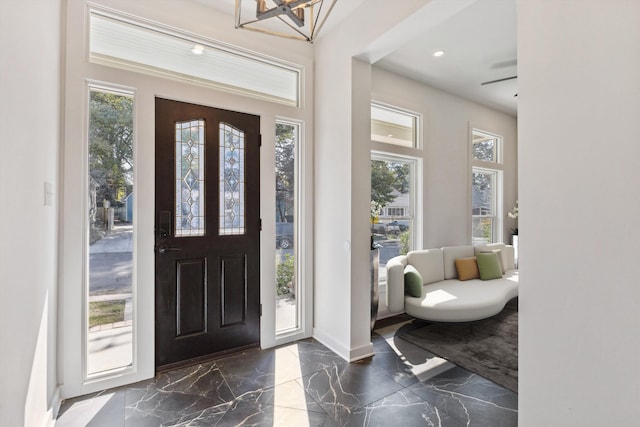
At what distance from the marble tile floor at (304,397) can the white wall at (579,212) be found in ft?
2.59

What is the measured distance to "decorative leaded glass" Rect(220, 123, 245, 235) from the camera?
2746 mm

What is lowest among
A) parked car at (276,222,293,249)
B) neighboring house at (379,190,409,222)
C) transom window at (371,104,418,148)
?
parked car at (276,222,293,249)

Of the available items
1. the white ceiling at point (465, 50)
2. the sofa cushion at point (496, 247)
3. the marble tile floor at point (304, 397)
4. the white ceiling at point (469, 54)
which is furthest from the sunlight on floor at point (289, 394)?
the white ceiling at point (469, 54)

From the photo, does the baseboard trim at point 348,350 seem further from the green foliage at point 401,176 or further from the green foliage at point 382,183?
the green foliage at point 401,176

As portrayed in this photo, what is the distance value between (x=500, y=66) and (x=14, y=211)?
14.6 ft

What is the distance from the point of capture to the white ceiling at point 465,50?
2.62 meters

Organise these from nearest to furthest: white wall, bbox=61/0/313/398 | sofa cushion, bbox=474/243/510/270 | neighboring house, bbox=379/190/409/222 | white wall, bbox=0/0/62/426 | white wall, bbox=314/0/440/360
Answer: white wall, bbox=0/0/62/426 → white wall, bbox=61/0/313/398 → white wall, bbox=314/0/440/360 → neighboring house, bbox=379/190/409/222 → sofa cushion, bbox=474/243/510/270

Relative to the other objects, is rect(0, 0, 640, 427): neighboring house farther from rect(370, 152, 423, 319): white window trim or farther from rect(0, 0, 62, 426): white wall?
rect(370, 152, 423, 319): white window trim

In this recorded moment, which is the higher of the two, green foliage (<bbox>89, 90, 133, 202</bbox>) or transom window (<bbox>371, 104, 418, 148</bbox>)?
transom window (<bbox>371, 104, 418, 148</bbox>)

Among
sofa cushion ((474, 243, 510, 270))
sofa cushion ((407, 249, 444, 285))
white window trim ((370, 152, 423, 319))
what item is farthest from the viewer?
sofa cushion ((474, 243, 510, 270))

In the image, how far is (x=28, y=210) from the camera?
1.36 m

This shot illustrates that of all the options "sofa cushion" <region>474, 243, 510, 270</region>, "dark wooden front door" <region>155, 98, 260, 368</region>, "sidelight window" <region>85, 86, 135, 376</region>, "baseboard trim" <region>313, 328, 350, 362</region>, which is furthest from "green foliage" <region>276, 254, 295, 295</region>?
"sofa cushion" <region>474, 243, 510, 270</region>

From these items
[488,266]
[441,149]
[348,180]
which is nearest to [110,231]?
[348,180]

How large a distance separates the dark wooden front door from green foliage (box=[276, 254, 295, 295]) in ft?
0.85
